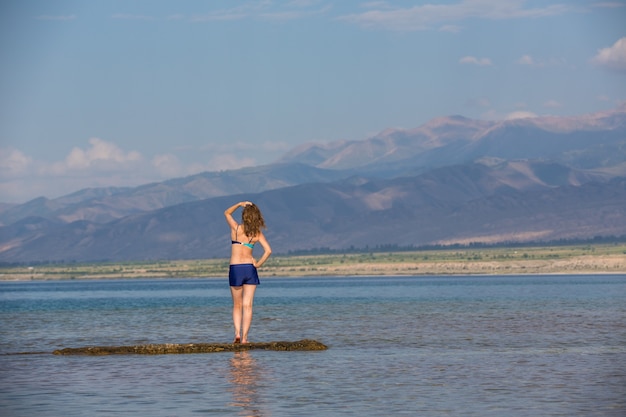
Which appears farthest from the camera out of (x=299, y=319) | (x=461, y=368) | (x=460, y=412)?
(x=299, y=319)

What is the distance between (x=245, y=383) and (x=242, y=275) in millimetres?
6192

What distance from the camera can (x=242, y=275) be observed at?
3161 cm

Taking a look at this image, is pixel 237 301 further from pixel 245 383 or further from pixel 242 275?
pixel 245 383

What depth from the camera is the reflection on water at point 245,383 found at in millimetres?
21891

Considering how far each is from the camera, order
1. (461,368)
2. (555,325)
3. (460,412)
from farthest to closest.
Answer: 1. (555,325)
2. (461,368)
3. (460,412)

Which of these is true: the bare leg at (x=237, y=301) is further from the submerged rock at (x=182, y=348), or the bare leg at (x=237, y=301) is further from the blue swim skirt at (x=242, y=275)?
the submerged rock at (x=182, y=348)

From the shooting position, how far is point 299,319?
58.1 metres

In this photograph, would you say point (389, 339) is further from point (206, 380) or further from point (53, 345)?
point (206, 380)

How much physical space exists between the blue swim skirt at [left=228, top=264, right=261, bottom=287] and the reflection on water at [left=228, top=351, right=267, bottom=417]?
1953 millimetres

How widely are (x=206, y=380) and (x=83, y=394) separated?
312cm

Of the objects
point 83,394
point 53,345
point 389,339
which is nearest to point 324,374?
point 83,394

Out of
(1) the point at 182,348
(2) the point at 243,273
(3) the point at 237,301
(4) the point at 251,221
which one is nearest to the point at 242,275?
(2) the point at 243,273

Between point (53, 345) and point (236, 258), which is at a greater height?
point (236, 258)

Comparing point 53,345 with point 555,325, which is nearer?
point 53,345
